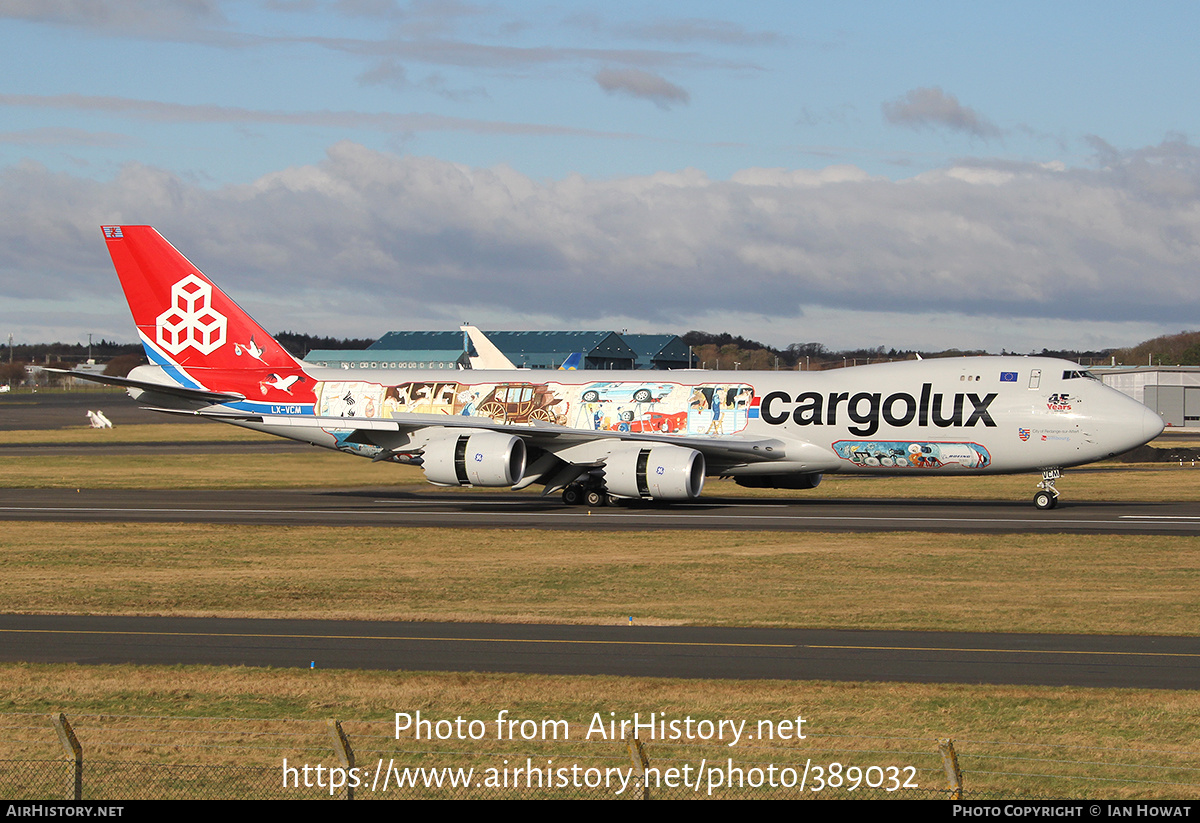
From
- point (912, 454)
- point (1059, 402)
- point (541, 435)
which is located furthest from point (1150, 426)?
point (541, 435)

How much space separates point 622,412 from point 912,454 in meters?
10.2

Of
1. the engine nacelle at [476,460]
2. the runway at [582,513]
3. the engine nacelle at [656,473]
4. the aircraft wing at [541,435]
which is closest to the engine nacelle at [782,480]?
the runway at [582,513]

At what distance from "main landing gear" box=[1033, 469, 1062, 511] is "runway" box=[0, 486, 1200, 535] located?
392mm

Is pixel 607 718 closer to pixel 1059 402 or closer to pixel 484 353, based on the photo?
pixel 1059 402

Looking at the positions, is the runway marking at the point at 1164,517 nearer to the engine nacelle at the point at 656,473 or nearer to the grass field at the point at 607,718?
the engine nacelle at the point at 656,473

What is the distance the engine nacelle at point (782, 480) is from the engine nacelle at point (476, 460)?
26.4 feet

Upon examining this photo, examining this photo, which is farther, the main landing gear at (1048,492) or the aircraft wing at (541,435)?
the aircraft wing at (541,435)

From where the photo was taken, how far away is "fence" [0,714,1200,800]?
11219 mm

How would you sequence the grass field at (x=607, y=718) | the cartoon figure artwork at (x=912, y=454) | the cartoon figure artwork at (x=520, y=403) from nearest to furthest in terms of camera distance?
the grass field at (x=607, y=718) < the cartoon figure artwork at (x=912, y=454) < the cartoon figure artwork at (x=520, y=403)

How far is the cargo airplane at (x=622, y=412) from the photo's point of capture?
3956 cm

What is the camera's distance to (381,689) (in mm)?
15828

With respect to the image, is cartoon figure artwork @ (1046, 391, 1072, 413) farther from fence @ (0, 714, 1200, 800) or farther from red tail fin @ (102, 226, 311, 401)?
fence @ (0, 714, 1200, 800)

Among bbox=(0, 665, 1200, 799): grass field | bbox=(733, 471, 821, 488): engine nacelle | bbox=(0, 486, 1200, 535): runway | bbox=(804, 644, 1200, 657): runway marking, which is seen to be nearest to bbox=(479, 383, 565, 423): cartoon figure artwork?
bbox=(0, 486, 1200, 535): runway
